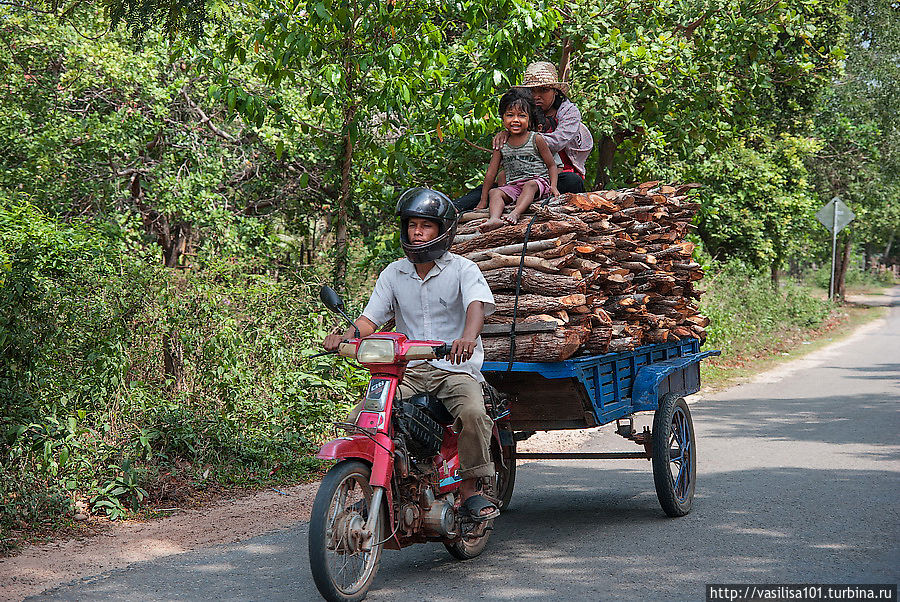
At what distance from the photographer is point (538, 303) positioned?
6.25m

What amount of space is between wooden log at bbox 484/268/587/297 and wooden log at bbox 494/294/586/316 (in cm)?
6

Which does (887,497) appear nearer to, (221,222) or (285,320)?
(285,320)

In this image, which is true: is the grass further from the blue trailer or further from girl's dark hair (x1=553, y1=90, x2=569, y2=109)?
the blue trailer

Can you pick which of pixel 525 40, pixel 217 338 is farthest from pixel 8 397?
pixel 525 40

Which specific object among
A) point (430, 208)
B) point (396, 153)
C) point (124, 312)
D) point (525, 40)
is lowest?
point (124, 312)

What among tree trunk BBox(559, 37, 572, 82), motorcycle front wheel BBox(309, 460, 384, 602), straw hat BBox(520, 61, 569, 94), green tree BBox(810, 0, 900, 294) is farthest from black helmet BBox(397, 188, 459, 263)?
green tree BBox(810, 0, 900, 294)

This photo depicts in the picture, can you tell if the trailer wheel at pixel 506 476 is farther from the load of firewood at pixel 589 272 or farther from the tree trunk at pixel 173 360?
the tree trunk at pixel 173 360

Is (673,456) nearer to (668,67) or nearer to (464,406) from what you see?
(464,406)

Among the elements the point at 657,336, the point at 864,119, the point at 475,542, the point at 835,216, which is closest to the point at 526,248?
the point at 657,336

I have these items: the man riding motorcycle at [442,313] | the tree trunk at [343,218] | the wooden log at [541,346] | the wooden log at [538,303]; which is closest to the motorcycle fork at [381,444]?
the man riding motorcycle at [442,313]

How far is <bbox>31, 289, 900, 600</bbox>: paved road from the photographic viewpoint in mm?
5164

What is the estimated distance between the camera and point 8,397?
6.85m

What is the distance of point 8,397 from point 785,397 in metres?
10.4

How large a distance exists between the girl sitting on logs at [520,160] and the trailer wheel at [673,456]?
1839mm
